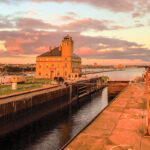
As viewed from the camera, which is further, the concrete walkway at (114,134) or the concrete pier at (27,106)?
the concrete pier at (27,106)

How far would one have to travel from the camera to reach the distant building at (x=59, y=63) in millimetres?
79375

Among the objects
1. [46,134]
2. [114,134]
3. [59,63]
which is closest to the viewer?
[114,134]

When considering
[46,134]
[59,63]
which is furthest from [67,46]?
[46,134]

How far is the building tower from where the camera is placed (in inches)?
3091

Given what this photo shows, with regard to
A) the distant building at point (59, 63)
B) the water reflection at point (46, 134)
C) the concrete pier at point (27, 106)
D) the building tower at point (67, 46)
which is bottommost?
the water reflection at point (46, 134)

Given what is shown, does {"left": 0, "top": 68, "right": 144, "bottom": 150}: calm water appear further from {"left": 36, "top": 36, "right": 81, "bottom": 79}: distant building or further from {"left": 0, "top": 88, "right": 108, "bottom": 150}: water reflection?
{"left": 36, "top": 36, "right": 81, "bottom": 79}: distant building

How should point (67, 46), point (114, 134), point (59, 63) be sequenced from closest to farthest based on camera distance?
point (114, 134), point (67, 46), point (59, 63)

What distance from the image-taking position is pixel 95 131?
1567 cm

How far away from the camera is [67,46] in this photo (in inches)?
3113

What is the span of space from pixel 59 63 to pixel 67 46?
8.68 metres

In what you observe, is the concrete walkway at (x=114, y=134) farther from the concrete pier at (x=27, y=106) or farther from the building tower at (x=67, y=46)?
the building tower at (x=67, y=46)

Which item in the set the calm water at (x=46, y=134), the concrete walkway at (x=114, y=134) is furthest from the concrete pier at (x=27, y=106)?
the concrete walkway at (x=114, y=134)

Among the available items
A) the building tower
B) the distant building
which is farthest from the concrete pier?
the building tower

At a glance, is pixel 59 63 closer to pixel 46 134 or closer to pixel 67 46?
pixel 67 46
